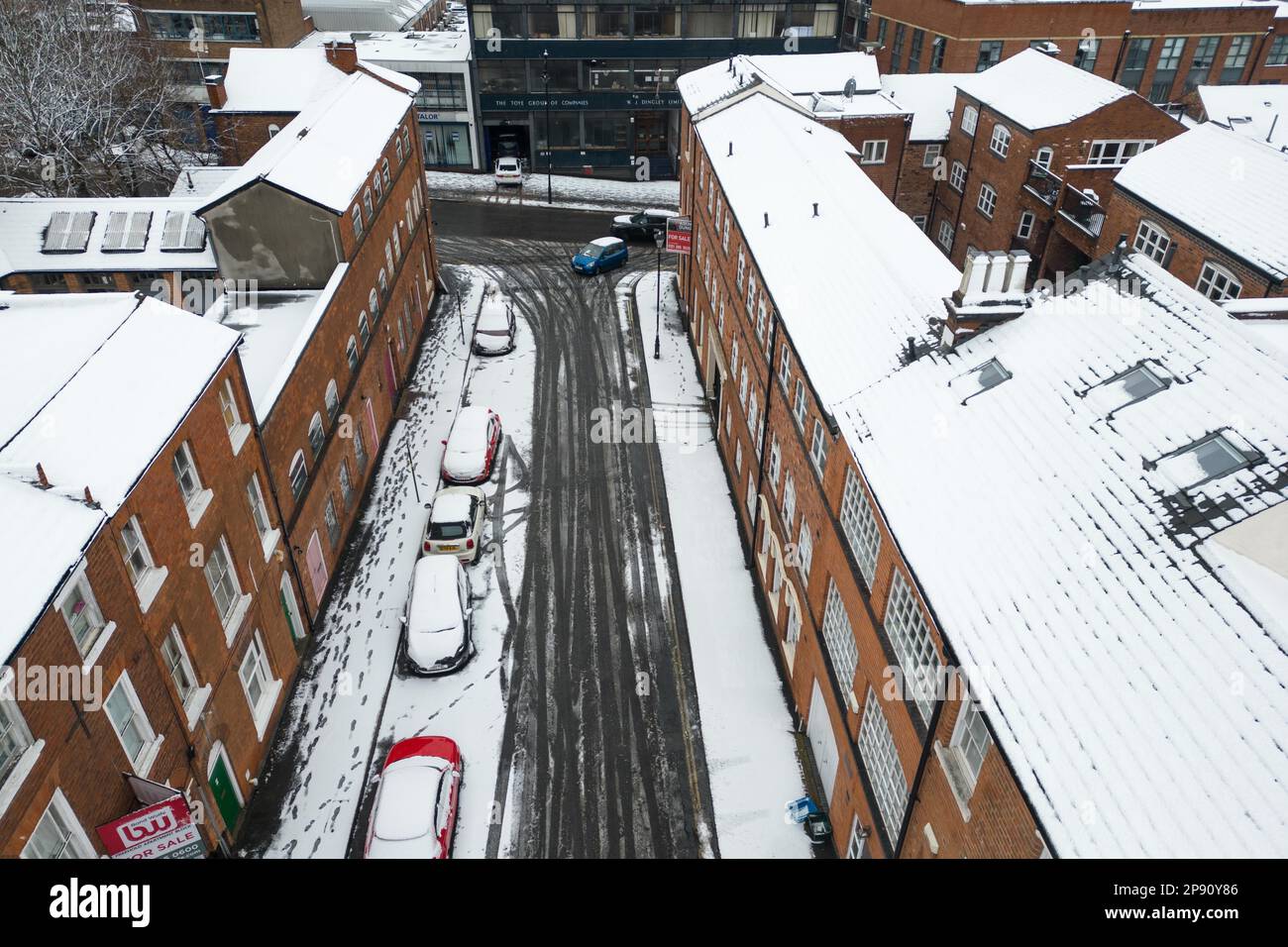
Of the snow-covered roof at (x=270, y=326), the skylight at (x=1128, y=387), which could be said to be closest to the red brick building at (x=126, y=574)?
the snow-covered roof at (x=270, y=326)

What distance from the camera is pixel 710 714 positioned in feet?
71.6

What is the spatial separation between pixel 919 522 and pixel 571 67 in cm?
5554

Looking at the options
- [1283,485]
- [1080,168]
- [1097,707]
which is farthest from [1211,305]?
[1080,168]

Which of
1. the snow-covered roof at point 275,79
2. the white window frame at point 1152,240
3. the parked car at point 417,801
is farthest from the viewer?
the snow-covered roof at point 275,79

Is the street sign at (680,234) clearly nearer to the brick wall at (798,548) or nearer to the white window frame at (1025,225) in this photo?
the brick wall at (798,548)

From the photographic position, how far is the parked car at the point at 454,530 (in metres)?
26.1

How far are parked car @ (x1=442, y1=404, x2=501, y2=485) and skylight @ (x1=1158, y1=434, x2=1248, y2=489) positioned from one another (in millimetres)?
22379

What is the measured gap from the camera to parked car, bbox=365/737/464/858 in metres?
17.5

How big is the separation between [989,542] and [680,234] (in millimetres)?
26980

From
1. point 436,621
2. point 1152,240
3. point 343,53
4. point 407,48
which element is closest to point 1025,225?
point 1152,240

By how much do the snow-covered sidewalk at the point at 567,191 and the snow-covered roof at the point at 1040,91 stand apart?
22.2m

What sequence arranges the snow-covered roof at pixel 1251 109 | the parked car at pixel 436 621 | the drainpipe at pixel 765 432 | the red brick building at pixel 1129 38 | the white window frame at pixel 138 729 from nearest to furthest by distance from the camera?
1. the white window frame at pixel 138 729
2. the parked car at pixel 436 621
3. the drainpipe at pixel 765 432
4. the snow-covered roof at pixel 1251 109
5. the red brick building at pixel 1129 38

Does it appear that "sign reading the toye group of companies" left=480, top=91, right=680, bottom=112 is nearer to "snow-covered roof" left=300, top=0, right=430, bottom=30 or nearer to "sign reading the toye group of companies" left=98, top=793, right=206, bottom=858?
"snow-covered roof" left=300, top=0, right=430, bottom=30

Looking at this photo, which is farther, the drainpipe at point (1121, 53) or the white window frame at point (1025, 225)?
the drainpipe at point (1121, 53)
